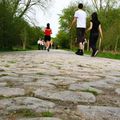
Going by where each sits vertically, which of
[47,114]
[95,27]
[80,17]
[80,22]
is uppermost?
[80,17]

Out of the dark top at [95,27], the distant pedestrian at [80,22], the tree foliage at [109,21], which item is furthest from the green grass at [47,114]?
the tree foliage at [109,21]

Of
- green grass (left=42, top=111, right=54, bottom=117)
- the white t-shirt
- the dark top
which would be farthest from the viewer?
the dark top

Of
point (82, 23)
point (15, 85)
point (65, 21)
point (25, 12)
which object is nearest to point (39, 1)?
point (25, 12)

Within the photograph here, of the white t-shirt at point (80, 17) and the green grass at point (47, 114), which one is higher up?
the white t-shirt at point (80, 17)

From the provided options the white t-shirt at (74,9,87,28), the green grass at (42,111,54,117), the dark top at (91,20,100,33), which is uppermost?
the white t-shirt at (74,9,87,28)

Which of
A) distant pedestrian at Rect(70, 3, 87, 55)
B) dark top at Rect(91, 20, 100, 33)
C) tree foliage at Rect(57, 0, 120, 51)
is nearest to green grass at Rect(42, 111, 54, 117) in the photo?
distant pedestrian at Rect(70, 3, 87, 55)

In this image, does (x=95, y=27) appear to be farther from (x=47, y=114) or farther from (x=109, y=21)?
(x=109, y=21)

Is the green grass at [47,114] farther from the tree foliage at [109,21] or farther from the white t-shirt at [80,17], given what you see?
the tree foliage at [109,21]

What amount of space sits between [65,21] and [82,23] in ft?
216

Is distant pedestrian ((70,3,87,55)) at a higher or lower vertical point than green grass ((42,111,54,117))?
higher

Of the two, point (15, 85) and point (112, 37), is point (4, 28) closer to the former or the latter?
point (15, 85)

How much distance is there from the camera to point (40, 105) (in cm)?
439

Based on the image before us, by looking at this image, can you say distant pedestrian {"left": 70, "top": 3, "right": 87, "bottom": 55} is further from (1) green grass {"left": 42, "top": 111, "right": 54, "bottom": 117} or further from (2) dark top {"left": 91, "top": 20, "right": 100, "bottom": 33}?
(1) green grass {"left": 42, "top": 111, "right": 54, "bottom": 117}

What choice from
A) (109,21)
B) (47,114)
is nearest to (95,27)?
(47,114)
